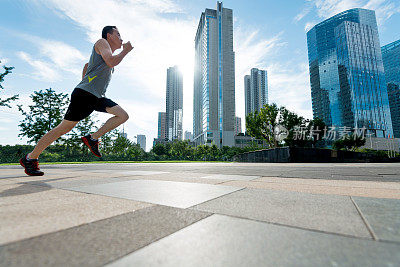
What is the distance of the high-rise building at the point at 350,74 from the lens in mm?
87000

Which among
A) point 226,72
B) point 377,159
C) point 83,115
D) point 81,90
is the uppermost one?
point 226,72

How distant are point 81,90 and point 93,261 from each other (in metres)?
3.15

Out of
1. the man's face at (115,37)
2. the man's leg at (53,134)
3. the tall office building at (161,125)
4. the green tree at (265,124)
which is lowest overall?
the man's leg at (53,134)

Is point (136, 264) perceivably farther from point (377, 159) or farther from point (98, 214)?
point (377, 159)

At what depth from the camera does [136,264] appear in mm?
592

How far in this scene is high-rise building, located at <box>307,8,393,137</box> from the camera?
87.0 m

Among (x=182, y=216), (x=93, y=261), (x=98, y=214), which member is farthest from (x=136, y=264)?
(x=98, y=214)

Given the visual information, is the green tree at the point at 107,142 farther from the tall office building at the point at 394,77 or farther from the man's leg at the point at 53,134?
the tall office building at the point at 394,77

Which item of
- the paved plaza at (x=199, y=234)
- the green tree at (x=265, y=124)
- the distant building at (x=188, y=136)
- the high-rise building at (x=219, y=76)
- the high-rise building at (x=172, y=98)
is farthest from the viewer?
the distant building at (x=188, y=136)

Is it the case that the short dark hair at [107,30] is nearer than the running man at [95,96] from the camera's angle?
No

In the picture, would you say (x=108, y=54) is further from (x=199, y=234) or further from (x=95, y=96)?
(x=199, y=234)

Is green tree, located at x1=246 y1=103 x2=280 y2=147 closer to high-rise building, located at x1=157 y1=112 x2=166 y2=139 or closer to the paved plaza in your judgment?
the paved plaza

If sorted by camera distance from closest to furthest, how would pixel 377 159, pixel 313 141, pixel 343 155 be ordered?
pixel 343 155, pixel 377 159, pixel 313 141

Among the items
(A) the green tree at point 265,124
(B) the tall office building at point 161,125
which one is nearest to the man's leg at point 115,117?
(A) the green tree at point 265,124
